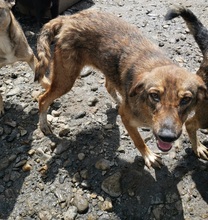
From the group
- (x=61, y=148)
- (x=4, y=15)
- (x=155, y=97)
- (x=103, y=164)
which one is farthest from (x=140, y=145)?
(x=4, y=15)

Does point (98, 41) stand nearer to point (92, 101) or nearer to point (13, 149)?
point (92, 101)

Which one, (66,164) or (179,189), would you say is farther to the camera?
(66,164)

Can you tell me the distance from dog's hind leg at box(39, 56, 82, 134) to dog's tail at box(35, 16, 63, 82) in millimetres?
250

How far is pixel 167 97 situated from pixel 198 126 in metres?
1.19

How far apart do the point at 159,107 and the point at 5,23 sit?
2768 mm

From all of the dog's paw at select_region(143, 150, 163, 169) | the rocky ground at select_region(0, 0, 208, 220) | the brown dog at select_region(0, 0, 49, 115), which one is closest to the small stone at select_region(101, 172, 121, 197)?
the rocky ground at select_region(0, 0, 208, 220)

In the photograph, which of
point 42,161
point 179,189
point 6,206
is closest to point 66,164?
point 42,161

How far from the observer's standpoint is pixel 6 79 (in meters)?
5.65

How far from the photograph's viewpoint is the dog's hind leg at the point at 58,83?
4324mm

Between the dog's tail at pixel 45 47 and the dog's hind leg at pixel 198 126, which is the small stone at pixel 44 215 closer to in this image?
the dog's tail at pixel 45 47

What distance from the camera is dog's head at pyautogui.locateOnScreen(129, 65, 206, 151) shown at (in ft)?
10.3

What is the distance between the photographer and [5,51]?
4879mm

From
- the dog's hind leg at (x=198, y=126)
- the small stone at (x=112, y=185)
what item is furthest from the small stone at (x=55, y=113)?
the dog's hind leg at (x=198, y=126)

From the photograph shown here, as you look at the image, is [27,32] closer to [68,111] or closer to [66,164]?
[68,111]
